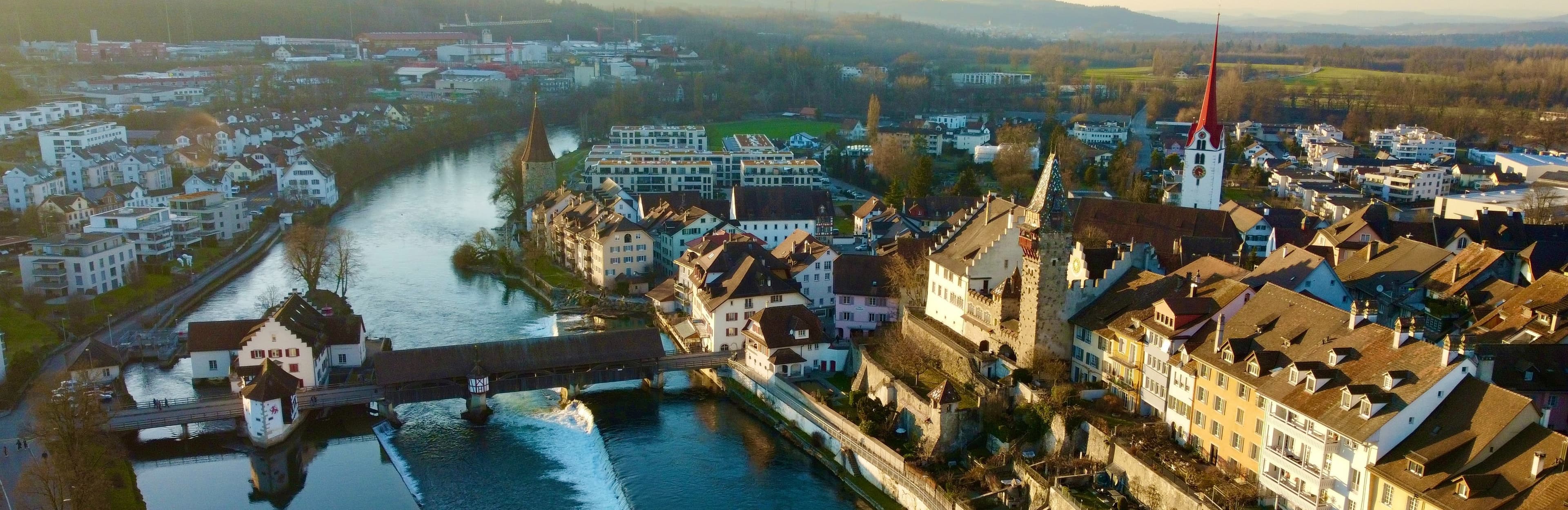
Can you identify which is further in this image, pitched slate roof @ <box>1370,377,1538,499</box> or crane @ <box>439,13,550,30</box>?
crane @ <box>439,13,550,30</box>

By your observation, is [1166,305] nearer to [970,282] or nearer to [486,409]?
[970,282]

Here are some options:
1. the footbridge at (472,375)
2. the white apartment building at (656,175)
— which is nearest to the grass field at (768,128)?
the white apartment building at (656,175)

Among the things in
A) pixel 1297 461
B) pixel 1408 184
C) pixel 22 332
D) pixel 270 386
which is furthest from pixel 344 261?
pixel 1408 184

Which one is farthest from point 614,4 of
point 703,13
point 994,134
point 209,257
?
point 209,257

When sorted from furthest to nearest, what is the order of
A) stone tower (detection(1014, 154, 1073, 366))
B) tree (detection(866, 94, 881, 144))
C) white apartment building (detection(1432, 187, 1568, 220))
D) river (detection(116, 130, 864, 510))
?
tree (detection(866, 94, 881, 144)), white apartment building (detection(1432, 187, 1568, 220)), stone tower (detection(1014, 154, 1073, 366)), river (detection(116, 130, 864, 510))

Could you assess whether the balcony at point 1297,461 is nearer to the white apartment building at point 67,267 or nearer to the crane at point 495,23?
the white apartment building at point 67,267

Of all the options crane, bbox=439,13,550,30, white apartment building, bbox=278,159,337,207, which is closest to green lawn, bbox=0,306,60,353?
white apartment building, bbox=278,159,337,207

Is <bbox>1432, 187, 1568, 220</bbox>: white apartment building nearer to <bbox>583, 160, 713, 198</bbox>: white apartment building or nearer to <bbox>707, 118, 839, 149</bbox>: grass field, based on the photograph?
<bbox>583, 160, 713, 198</bbox>: white apartment building
